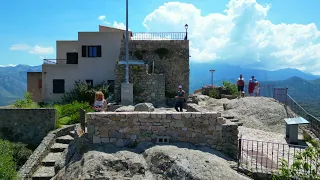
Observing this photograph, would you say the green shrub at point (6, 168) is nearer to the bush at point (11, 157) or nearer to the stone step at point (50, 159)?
the bush at point (11, 157)

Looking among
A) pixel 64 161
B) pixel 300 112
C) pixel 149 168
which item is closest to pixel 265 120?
pixel 300 112

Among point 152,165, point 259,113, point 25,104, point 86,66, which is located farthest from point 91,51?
point 152,165

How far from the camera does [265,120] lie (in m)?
19.4

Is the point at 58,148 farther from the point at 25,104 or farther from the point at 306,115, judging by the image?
the point at 306,115

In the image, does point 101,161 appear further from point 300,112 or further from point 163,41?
point 163,41

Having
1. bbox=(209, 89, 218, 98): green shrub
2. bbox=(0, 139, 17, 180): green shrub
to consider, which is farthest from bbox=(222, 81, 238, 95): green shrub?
bbox=(0, 139, 17, 180): green shrub

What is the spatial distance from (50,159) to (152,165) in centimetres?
724

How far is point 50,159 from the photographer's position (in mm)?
15031

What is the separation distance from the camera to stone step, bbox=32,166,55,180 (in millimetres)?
13539

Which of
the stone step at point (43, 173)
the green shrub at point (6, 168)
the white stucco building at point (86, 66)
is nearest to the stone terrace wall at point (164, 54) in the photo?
the white stucco building at point (86, 66)

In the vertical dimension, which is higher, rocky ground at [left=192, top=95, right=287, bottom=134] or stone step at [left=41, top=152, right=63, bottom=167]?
rocky ground at [left=192, top=95, right=287, bottom=134]

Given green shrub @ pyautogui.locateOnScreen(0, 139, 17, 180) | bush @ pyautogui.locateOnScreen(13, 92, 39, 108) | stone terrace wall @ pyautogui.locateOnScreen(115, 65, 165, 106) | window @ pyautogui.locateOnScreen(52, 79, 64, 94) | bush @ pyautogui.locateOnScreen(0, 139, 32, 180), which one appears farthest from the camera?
window @ pyautogui.locateOnScreen(52, 79, 64, 94)

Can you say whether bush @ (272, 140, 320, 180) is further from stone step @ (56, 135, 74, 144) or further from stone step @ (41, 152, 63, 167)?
stone step @ (56, 135, 74, 144)

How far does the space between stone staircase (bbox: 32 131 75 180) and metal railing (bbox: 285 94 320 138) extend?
1380cm
